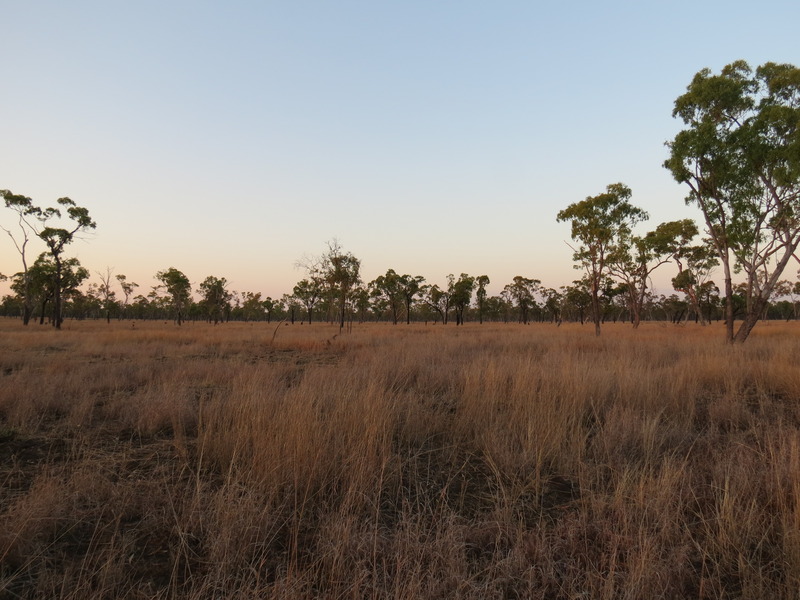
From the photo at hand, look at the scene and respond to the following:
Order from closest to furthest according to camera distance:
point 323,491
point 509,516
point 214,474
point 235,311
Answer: point 509,516 → point 323,491 → point 214,474 → point 235,311

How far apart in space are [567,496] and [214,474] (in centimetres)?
274

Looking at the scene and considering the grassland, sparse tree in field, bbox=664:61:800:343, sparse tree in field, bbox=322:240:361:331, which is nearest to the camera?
the grassland

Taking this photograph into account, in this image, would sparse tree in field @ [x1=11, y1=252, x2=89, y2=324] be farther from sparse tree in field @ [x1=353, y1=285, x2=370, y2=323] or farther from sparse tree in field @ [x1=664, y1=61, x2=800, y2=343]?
sparse tree in field @ [x1=664, y1=61, x2=800, y2=343]

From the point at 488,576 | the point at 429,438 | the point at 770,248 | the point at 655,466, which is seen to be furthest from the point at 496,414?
the point at 770,248

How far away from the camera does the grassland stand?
1.92 meters

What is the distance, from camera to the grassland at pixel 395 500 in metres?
1.92

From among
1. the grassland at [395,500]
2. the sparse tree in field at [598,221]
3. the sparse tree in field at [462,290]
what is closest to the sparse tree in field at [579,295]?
the sparse tree in field at [462,290]

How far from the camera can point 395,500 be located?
2.79m

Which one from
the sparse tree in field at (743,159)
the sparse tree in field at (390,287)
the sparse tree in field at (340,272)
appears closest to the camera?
the sparse tree in field at (743,159)

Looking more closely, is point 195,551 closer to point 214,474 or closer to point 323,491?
point 323,491

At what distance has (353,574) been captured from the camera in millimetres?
1934

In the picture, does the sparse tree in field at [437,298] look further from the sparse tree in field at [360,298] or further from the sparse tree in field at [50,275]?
the sparse tree in field at [50,275]

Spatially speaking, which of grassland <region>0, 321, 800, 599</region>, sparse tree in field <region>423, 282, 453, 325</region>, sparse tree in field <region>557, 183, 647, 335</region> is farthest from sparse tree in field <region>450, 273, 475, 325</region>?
grassland <region>0, 321, 800, 599</region>

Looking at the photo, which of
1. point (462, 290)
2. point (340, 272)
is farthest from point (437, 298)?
point (340, 272)
